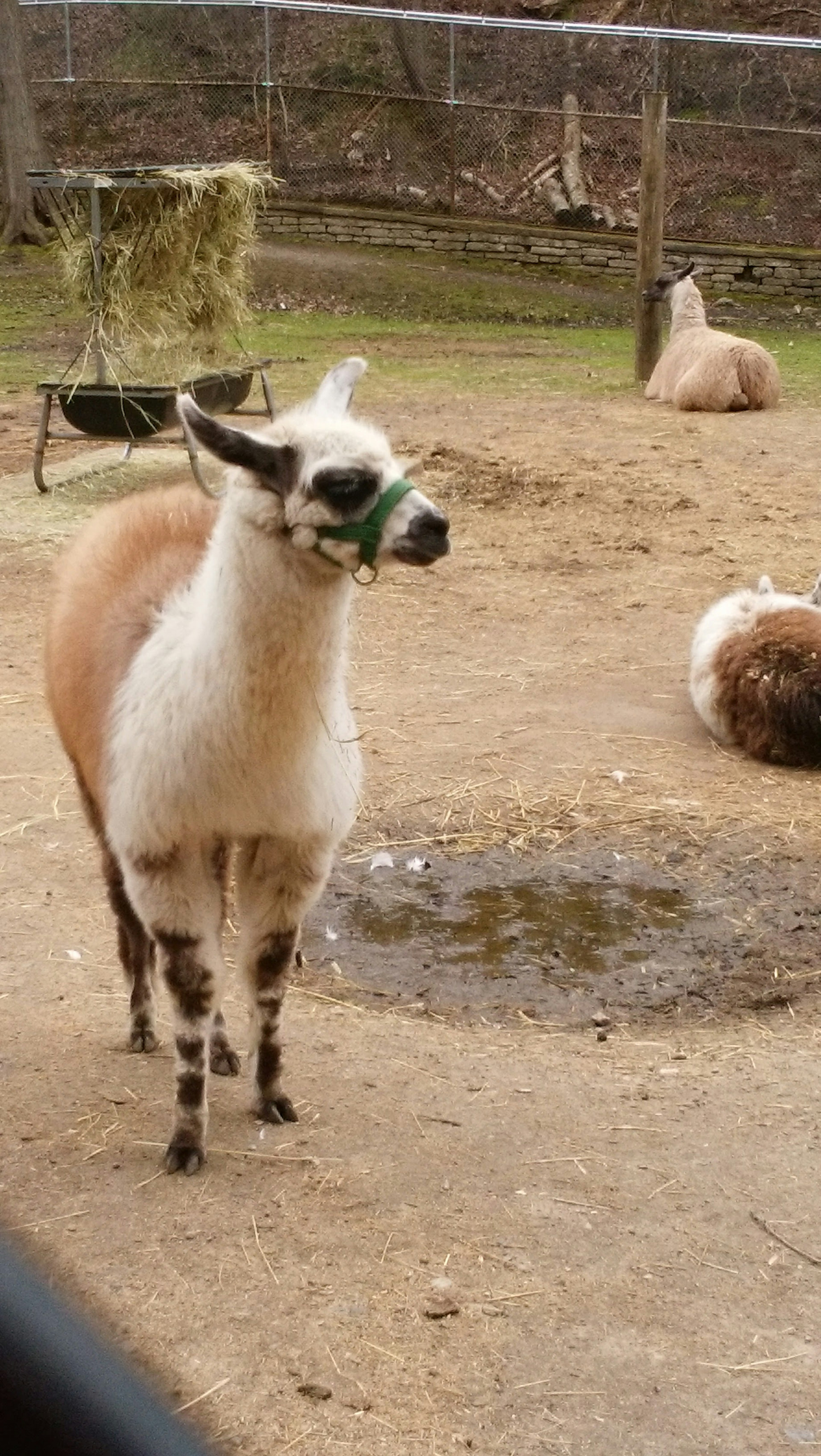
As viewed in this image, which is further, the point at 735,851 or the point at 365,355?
the point at 365,355

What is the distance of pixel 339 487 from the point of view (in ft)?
10.0

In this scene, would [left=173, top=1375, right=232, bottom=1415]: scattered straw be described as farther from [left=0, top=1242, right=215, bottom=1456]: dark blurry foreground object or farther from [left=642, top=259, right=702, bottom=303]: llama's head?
[left=642, top=259, right=702, bottom=303]: llama's head

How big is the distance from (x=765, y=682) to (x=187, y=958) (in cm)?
336

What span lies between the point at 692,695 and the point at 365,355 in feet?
29.9

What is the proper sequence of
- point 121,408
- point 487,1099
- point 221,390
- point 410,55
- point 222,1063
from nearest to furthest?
point 487,1099 → point 222,1063 → point 121,408 → point 221,390 → point 410,55

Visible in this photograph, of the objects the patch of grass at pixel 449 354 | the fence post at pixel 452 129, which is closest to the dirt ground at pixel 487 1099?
the patch of grass at pixel 449 354

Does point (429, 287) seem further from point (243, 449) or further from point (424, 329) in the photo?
point (243, 449)

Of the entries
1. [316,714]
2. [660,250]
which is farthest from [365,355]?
[316,714]

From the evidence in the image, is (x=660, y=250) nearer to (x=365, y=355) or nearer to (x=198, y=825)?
(x=365, y=355)

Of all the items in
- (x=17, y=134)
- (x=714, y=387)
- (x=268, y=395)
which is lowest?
(x=714, y=387)

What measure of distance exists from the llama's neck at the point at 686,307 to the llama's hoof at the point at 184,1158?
1129 centimetres

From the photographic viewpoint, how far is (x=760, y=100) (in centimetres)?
1966

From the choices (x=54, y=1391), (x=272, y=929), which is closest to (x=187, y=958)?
(x=272, y=929)

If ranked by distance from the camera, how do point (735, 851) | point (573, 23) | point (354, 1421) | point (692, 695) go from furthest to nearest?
point (573, 23) < point (692, 695) < point (735, 851) < point (354, 1421)
